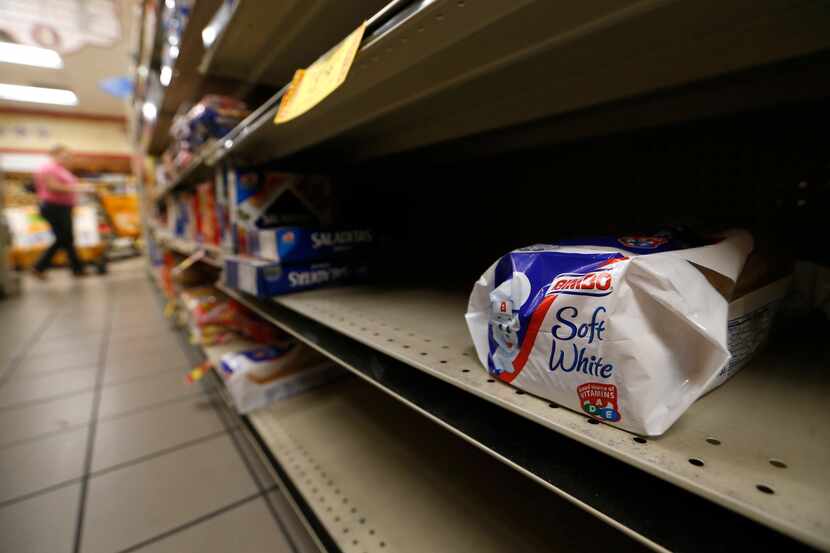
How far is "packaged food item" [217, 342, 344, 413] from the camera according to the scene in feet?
3.81

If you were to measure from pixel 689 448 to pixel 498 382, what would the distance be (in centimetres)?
19

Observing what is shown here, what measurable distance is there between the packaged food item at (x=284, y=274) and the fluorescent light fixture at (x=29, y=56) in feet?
22.2

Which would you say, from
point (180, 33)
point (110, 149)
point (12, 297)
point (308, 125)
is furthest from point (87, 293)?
point (110, 149)

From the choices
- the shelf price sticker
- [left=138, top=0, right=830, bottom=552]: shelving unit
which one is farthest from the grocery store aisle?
the shelf price sticker

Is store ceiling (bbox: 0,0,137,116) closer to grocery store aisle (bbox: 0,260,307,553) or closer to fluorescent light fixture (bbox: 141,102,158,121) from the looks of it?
fluorescent light fixture (bbox: 141,102,158,121)

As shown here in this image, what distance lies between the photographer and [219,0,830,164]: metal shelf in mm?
443

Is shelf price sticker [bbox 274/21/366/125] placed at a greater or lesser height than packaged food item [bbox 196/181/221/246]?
greater

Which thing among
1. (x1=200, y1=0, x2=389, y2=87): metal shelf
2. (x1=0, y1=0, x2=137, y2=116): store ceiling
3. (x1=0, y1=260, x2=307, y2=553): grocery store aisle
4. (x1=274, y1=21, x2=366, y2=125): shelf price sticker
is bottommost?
(x1=0, y1=260, x2=307, y2=553): grocery store aisle

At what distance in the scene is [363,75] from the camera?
598 mm

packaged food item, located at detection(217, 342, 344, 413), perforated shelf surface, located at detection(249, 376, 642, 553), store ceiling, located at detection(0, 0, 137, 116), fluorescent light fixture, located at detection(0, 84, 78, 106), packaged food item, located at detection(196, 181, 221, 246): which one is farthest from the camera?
fluorescent light fixture, located at detection(0, 84, 78, 106)

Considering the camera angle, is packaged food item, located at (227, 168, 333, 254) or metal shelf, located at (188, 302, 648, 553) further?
packaged food item, located at (227, 168, 333, 254)

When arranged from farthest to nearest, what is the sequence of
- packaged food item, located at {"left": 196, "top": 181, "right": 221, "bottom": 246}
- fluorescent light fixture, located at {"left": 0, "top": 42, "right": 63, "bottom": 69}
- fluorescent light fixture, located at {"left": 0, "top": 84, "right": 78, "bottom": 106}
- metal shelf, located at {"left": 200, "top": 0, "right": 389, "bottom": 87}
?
fluorescent light fixture, located at {"left": 0, "top": 84, "right": 78, "bottom": 106}
fluorescent light fixture, located at {"left": 0, "top": 42, "right": 63, "bottom": 69}
packaged food item, located at {"left": 196, "top": 181, "right": 221, "bottom": 246}
metal shelf, located at {"left": 200, "top": 0, "right": 389, "bottom": 87}

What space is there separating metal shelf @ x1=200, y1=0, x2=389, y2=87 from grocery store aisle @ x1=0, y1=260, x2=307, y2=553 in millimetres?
1226

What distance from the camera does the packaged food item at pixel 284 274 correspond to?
0.97 m
